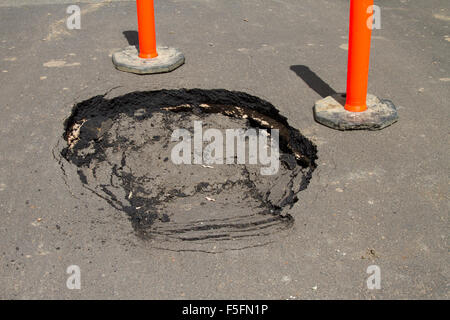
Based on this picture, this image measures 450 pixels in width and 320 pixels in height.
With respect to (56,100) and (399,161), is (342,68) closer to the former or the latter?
(399,161)

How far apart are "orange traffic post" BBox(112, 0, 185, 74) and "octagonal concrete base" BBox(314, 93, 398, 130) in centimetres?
179

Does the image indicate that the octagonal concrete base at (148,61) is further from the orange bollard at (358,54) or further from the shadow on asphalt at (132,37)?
the orange bollard at (358,54)

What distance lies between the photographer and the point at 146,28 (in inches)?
220

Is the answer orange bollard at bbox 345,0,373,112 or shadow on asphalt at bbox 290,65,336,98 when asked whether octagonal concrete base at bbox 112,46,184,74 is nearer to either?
shadow on asphalt at bbox 290,65,336,98

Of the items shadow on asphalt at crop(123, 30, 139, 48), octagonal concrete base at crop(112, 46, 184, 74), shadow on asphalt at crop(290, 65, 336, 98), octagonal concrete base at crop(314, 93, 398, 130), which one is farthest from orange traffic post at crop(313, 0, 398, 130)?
shadow on asphalt at crop(123, 30, 139, 48)

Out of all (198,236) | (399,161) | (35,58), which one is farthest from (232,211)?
(35,58)

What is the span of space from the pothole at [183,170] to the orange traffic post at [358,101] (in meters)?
0.40

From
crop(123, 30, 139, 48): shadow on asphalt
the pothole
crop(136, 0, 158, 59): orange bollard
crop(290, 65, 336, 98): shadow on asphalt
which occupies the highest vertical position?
crop(136, 0, 158, 59): orange bollard

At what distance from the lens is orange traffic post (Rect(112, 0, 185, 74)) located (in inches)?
216

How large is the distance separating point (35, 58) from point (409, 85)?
422 centimetres

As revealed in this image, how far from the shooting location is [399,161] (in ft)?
13.5

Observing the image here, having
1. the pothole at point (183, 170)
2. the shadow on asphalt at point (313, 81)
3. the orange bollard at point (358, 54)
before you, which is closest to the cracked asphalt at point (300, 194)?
the shadow on asphalt at point (313, 81)

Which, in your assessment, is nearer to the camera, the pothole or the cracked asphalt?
the cracked asphalt

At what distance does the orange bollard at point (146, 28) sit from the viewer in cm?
546
